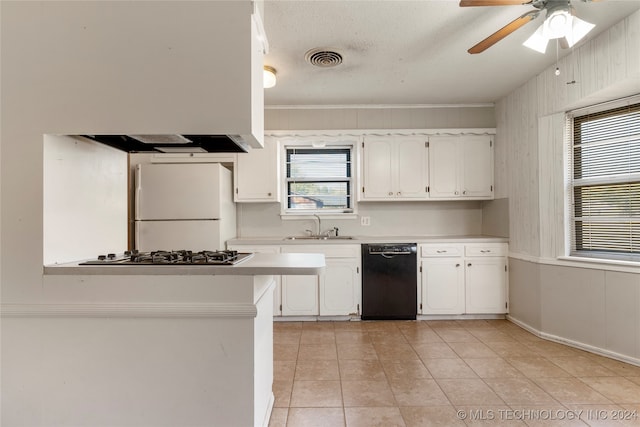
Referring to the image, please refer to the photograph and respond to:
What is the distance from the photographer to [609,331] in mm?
2584

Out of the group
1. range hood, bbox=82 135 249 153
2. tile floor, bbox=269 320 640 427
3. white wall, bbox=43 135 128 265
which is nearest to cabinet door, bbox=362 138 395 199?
tile floor, bbox=269 320 640 427

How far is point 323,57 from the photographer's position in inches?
106

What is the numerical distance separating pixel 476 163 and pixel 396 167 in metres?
0.94

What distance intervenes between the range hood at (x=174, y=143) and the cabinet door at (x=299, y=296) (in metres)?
1.99

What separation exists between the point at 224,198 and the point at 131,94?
7.14ft

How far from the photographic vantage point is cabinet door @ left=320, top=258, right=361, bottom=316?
11.5 ft

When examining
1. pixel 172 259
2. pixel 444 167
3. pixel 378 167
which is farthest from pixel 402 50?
pixel 172 259

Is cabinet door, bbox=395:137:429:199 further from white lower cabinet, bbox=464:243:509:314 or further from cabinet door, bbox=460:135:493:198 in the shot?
white lower cabinet, bbox=464:243:509:314

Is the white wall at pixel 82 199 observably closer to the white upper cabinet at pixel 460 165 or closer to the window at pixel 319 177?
the window at pixel 319 177

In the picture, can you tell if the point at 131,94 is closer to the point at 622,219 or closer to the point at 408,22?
the point at 408,22

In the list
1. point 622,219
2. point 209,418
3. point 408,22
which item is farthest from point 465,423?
point 408,22

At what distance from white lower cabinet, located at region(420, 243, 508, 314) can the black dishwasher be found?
0.42 feet

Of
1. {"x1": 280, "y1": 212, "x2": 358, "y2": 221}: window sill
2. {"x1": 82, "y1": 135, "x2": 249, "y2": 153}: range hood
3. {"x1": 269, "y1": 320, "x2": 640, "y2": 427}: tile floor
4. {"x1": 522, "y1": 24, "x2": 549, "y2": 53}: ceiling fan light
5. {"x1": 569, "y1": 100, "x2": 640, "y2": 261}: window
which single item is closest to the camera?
{"x1": 82, "y1": 135, "x2": 249, "y2": 153}: range hood

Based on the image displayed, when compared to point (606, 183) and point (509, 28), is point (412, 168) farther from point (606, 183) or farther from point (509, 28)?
point (509, 28)
